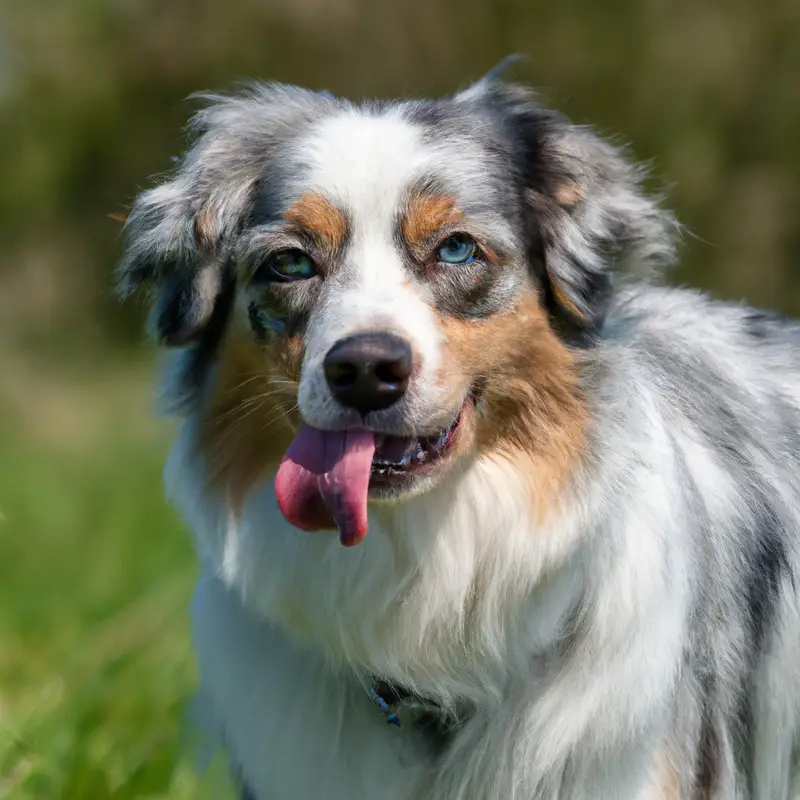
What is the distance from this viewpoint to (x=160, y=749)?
4.14 meters

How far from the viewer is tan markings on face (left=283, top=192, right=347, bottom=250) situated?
10.4ft

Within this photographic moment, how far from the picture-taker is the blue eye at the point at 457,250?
319cm

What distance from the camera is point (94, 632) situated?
5395 millimetres

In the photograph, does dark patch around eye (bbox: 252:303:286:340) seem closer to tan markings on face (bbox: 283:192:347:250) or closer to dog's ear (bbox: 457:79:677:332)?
tan markings on face (bbox: 283:192:347:250)

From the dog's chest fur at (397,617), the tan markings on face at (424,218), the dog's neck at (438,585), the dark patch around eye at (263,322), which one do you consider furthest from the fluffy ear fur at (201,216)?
the dog's neck at (438,585)

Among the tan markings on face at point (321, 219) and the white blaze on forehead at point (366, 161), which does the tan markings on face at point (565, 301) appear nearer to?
the white blaze on forehead at point (366, 161)

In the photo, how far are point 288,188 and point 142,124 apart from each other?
15.0 metres

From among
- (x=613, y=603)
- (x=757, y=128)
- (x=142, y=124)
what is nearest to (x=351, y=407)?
(x=613, y=603)

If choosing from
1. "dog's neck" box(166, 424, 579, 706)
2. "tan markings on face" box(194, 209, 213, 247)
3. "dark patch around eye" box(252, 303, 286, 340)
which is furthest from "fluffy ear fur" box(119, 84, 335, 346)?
"dog's neck" box(166, 424, 579, 706)

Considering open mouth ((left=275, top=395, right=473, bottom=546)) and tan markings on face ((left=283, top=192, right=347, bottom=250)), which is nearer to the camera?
open mouth ((left=275, top=395, right=473, bottom=546))

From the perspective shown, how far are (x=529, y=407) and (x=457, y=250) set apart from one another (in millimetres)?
444

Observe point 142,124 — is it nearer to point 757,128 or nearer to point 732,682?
point 757,128

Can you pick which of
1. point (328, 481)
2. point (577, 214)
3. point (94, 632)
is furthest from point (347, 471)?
point (94, 632)

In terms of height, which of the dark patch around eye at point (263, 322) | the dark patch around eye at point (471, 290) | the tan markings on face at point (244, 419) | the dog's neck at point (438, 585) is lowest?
the dog's neck at point (438, 585)
